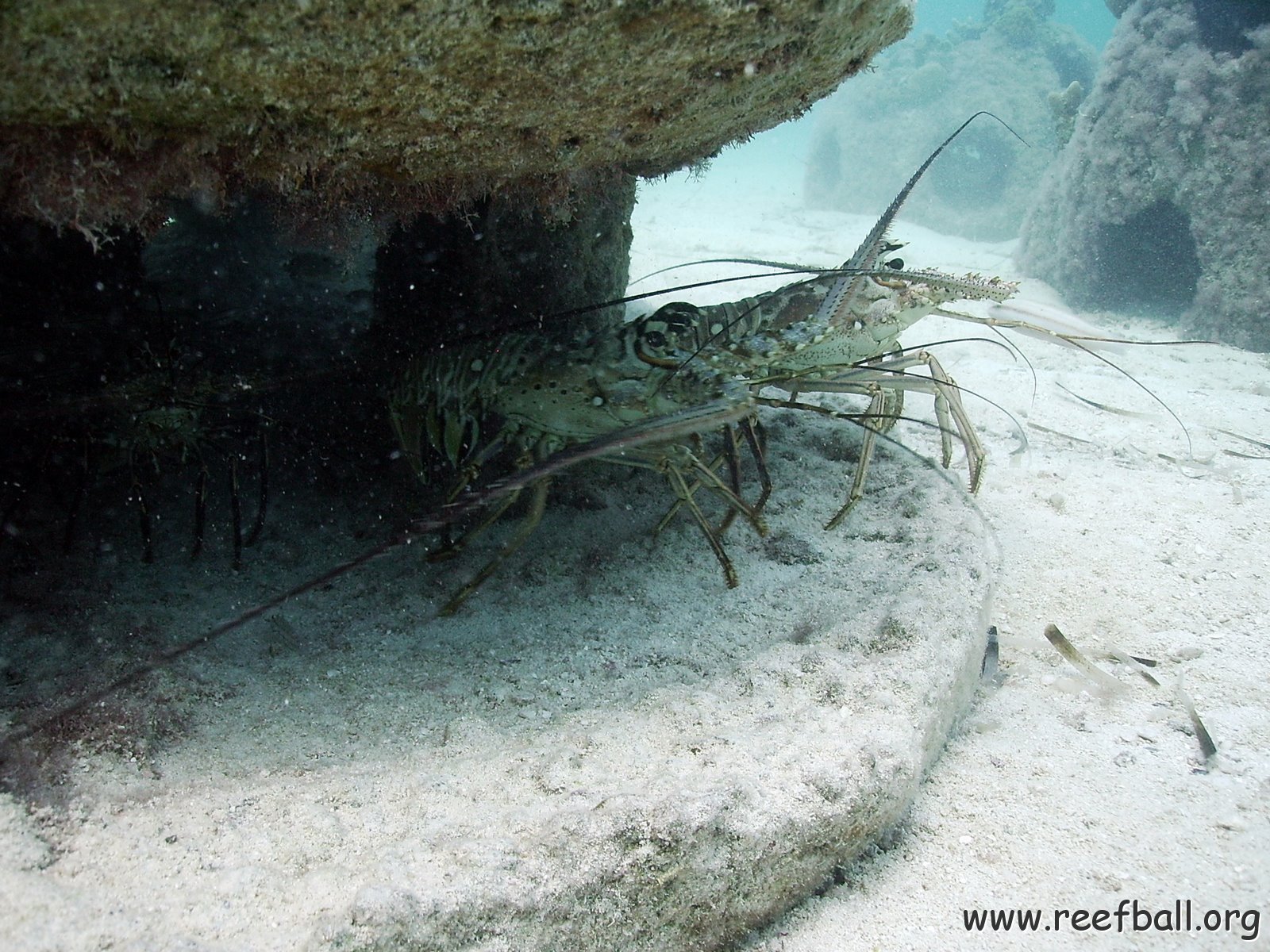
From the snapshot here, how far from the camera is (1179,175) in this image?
10594 millimetres

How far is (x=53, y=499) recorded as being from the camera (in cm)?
397

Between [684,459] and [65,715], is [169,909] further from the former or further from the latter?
[684,459]

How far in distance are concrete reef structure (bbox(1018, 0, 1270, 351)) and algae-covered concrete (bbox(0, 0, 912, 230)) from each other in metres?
11.0

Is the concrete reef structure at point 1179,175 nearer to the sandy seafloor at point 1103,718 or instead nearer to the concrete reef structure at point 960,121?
the sandy seafloor at point 1103,718

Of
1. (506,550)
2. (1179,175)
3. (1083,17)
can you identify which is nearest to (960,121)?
(1179,175)

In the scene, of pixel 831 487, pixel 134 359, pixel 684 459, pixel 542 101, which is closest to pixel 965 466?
pixel 831 487

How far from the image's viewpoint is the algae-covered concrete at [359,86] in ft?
5.46

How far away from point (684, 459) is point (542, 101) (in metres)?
1.74

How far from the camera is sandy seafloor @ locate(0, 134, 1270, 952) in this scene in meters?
2.01

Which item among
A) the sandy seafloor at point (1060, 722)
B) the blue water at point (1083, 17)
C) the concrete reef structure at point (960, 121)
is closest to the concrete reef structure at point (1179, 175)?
the sandy seafloor at point (1060, 722)

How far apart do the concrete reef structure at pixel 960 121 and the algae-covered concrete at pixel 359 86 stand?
21588 millimetres

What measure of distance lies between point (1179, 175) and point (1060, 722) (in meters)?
11.9

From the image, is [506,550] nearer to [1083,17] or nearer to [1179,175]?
[1179,175]

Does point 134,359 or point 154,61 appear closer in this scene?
point 154,61
